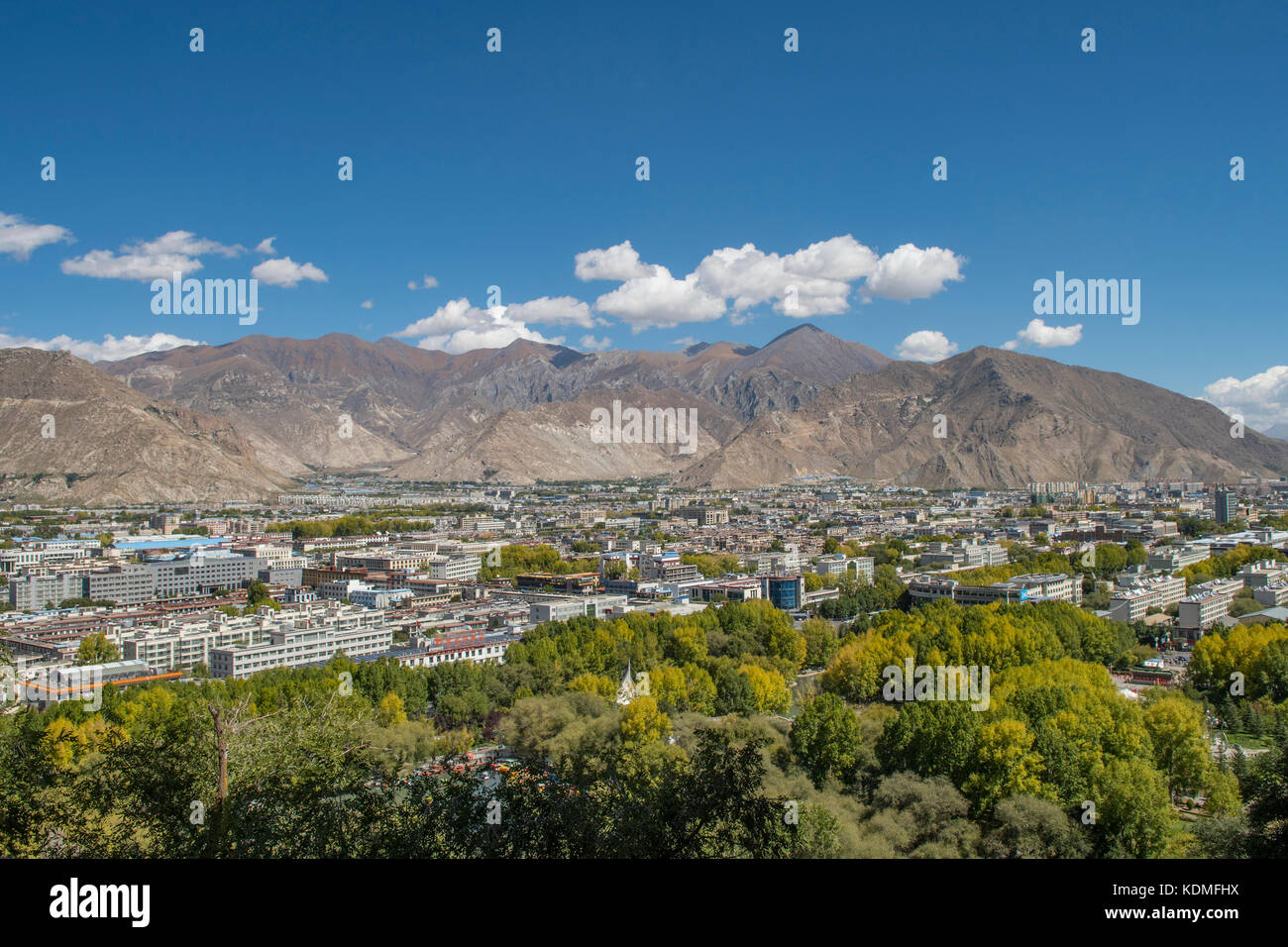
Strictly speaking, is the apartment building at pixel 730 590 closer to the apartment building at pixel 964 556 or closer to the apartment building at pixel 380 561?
the apartment building at pixel 964 556

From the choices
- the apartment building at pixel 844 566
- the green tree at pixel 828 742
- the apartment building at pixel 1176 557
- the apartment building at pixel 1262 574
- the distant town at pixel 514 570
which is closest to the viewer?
the green tree at pixel 828 742

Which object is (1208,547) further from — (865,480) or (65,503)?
(65,503)

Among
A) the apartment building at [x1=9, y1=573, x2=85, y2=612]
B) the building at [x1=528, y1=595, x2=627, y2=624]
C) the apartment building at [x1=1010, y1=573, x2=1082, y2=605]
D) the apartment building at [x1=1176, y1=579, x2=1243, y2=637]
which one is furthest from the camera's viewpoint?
the apartment building at [x1=9, y1=573, x2=85, y2=612]

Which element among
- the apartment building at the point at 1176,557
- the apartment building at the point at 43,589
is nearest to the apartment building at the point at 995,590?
the apartment building at the point at 1176,557

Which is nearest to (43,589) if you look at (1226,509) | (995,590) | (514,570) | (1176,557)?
(514,570)

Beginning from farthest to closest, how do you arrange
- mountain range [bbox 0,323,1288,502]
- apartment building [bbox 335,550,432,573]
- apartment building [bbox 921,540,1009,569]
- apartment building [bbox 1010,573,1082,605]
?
mountain range [bbox 0,323,1288,502] < apartment building [bbox 335,550,432,573] < apartment building [bbox 921,540,1009,569] < apartment building [bbox 1010,573,1082,605]

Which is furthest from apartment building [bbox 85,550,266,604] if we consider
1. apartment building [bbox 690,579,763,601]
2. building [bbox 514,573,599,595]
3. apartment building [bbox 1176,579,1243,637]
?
apartment building [bbox 1176,579,1243,637]

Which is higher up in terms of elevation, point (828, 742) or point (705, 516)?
point (705, 516)

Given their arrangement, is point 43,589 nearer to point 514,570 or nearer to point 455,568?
point 455,568

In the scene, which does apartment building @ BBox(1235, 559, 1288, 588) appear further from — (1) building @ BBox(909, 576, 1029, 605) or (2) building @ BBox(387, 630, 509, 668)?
(2) building @ BBox(387, 630, 509, 668)
